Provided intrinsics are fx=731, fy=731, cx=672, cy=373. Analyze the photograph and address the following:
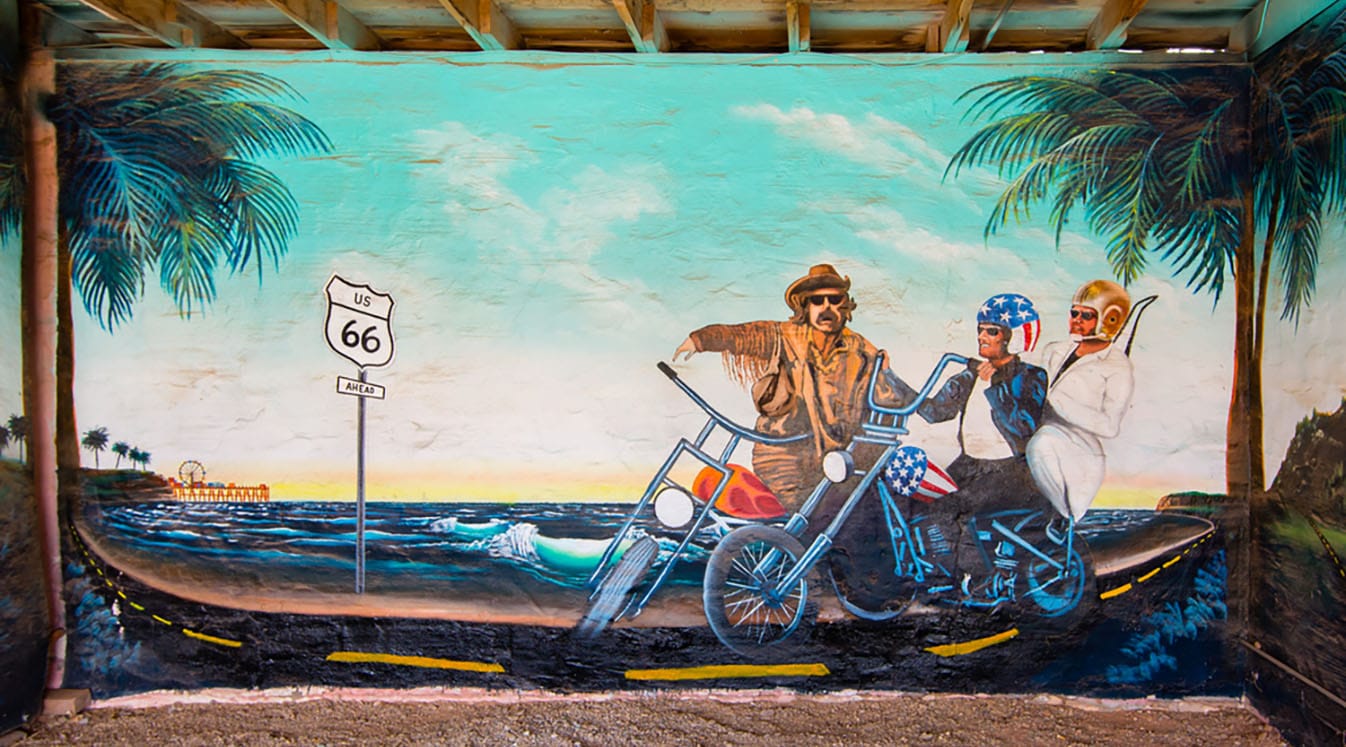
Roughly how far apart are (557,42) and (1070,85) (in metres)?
2.63

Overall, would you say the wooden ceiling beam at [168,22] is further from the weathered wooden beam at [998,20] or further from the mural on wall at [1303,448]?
the mural on wall at [1303,448]

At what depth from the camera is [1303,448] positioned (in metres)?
3.33

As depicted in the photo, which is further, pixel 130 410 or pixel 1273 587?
pixel 130 410

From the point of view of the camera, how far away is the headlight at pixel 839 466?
3.68m

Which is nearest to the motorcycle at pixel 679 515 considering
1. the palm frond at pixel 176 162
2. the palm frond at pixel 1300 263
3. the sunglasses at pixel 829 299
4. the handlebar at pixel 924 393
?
the handlebar at pixel 924 393

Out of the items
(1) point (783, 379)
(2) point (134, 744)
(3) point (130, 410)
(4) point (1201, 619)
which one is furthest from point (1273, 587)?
(3) point (130, 410)

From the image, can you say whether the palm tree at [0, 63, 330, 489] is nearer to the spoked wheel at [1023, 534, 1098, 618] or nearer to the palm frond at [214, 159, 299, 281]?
the palm frond at [214, 159, 299, 281]

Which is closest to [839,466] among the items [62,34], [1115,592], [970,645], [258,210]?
[970,645]

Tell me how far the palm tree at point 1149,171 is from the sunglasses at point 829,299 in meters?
0.82

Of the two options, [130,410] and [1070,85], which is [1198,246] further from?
[130,410]

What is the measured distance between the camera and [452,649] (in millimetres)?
3752

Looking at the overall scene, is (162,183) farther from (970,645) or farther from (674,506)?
(970,645)

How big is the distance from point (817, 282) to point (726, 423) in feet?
2.77

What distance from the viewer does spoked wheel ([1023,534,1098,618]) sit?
367cm
